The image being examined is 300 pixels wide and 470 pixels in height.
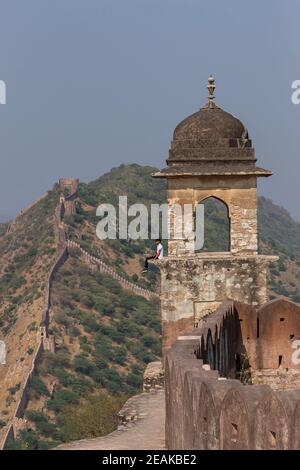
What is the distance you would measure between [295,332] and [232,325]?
0.79 metres

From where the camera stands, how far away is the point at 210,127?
52.5 feet

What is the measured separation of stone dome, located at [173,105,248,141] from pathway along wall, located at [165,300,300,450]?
4.75 meters

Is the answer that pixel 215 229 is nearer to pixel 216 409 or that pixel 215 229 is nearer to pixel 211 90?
pixel 211 90

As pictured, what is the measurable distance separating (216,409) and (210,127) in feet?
29.3

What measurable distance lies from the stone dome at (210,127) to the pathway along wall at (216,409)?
4.75 metres

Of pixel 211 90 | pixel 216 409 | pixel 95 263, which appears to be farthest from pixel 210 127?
pixel 95 263

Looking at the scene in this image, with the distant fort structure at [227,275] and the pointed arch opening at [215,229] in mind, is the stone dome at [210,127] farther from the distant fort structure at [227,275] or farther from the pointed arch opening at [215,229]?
the pointed arch opening at [215,229]

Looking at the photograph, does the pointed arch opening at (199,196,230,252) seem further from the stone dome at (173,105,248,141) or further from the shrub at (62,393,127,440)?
the stone dome at (173,105,248,141)

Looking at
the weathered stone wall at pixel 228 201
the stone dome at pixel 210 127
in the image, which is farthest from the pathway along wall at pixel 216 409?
the stone dome at pixel 210 127

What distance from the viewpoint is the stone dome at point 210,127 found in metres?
16.0

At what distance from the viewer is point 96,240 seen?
258 feet

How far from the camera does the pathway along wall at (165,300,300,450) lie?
6750 mm
